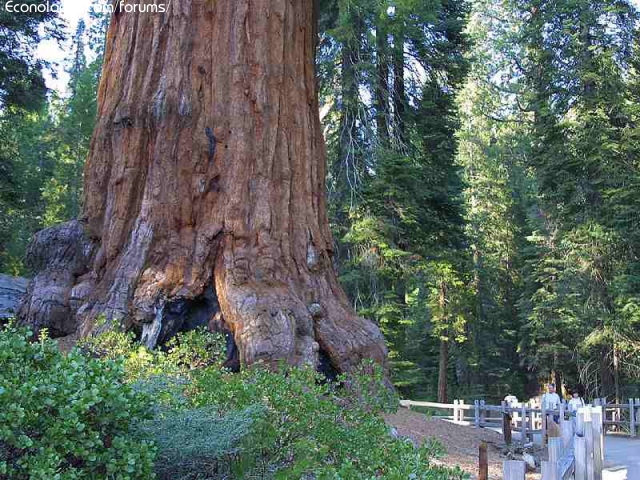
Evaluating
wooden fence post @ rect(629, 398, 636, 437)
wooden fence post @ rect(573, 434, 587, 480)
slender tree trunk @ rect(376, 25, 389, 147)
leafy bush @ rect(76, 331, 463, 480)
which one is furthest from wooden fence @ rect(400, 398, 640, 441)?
leafy bush @ rect(76, 331, 463, 480)

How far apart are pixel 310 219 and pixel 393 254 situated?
9.52 metres

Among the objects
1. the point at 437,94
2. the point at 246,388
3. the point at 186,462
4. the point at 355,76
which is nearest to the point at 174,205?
the point at 246,388

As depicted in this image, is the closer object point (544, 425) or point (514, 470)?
point (514, 470)

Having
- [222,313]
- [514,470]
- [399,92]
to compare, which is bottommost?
[514,470]

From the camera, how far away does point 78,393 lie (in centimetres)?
361

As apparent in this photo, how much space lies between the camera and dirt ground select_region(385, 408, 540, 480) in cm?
1014

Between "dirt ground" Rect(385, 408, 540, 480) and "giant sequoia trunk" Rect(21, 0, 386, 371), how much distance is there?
1833 mm

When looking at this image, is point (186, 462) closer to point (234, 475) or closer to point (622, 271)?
point (234, 475)

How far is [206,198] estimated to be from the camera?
1021 cm

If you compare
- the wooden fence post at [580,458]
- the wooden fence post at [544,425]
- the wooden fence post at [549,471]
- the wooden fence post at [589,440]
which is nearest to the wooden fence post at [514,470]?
the wooden fence post at [549,471]

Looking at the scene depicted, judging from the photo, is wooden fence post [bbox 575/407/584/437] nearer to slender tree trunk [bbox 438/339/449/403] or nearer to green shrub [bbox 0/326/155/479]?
green shrub [bbox 0/326/155/479]

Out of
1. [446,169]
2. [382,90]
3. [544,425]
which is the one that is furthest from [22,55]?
[544,425]

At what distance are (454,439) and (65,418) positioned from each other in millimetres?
10085

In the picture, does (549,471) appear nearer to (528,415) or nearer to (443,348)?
(528,415)
